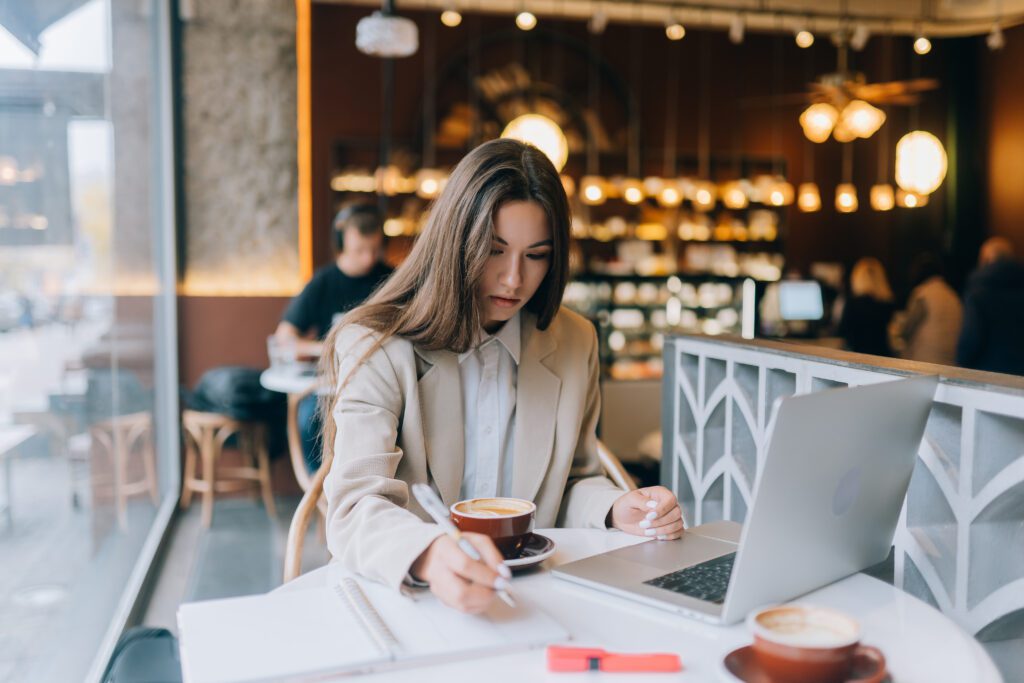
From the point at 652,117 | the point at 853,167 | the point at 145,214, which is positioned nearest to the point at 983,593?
the point at 145,214

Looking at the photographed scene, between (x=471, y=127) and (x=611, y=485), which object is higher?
(x=471, y=127)

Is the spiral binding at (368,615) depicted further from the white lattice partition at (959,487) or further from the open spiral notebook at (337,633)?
the white lattice partition at (959,487)

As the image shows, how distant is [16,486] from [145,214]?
3035mm

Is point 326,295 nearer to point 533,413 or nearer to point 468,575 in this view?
point 533,413

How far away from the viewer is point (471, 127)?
24.2 feet

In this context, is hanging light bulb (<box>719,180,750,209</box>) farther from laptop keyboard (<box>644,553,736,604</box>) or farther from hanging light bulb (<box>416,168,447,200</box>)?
laptop keyboard (<box>644,553,736,604</box>)

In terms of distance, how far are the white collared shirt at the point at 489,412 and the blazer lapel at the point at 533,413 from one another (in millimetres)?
26

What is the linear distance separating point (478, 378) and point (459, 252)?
0.94ft

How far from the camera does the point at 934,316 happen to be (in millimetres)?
6371

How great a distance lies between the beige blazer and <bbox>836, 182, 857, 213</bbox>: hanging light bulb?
6.72 meters

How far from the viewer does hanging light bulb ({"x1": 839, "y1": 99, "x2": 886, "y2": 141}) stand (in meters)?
6.38

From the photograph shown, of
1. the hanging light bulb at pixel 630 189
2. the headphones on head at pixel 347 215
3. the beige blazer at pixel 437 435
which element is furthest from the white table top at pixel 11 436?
the hanging light bulb at pixel 630 189

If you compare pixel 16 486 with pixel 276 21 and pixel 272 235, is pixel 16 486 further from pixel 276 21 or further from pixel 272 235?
pixel 276 21

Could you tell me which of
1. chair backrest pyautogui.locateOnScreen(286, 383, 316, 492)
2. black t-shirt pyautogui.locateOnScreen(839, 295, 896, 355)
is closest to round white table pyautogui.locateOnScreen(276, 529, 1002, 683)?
chair backrest pyautogui.locateOnScreen(286, 383, 316, 492)
